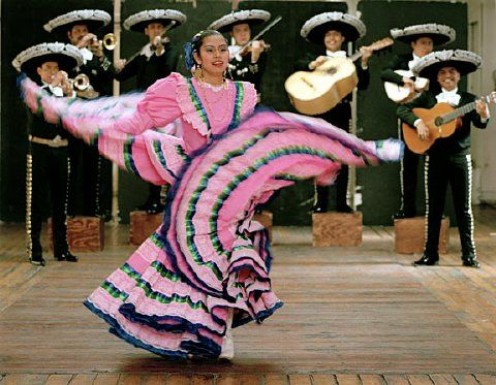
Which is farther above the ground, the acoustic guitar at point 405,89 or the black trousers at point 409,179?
the acoustic guitar at point 405,89

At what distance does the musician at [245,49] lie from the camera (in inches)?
344

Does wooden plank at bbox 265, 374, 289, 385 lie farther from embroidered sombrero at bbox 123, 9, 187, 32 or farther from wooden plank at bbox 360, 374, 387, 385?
embroidered sombrero at bbox 123, 9, 187, 32

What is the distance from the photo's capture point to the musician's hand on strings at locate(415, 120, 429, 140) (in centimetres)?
759

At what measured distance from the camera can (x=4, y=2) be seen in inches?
394

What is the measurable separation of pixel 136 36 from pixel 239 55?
5.05 ft

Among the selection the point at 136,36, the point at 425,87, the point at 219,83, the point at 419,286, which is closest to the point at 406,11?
the point at 425,87

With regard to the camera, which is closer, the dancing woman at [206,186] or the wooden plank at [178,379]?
the wooden plank at [178,379]

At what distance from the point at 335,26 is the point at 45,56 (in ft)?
7.79

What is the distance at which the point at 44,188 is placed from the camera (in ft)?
25.5

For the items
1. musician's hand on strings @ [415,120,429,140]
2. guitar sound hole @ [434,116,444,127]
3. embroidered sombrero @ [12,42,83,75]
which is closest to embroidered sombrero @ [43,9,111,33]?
embroidered sombrero @ [12,42,83,75]

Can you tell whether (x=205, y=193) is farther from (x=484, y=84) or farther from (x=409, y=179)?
(x=484, y=84)

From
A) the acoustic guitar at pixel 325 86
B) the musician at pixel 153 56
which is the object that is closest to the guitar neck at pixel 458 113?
the acoustic guitar at pixel 325 86

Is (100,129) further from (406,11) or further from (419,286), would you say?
(406,11)

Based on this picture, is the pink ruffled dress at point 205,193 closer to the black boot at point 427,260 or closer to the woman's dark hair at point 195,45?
the woman's dark hair at point 195,45
